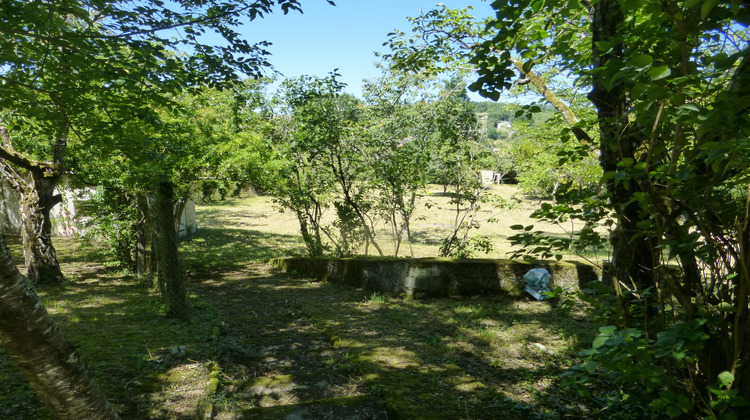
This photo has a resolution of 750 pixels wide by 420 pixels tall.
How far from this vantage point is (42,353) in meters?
2.36

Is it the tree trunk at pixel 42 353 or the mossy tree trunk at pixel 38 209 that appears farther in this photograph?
the mossy tree trunk at pixel 38 209

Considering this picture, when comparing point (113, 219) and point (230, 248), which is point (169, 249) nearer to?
point (113, 219)

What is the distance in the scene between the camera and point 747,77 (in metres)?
1.51

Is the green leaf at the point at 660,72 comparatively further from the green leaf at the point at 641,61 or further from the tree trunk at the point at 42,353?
the tree trunk at the point at 42,353

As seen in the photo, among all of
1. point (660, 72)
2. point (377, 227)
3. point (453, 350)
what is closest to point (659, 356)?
point (660, 72)

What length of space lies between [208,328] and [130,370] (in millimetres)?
1691

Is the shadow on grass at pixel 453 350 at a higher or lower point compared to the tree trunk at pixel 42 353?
lower

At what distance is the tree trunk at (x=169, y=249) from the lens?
6.20m

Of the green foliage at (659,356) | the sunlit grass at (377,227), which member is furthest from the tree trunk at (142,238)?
the green foliage at (659,356)

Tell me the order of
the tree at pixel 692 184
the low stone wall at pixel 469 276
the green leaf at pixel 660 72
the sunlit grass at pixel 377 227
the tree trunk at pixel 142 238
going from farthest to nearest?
the sunlit grass at pixel 377 227 → the tree trunk at pixel 142 238 → the low stone wall at pixel 469 276 → the tree at pixel 692 184 → the green leaf at pixel 660 72

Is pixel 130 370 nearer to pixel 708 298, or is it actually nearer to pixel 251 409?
pixel 251 409

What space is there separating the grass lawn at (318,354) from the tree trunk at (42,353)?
0.60m

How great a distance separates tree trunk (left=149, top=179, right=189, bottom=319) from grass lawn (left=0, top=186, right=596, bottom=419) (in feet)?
0.83

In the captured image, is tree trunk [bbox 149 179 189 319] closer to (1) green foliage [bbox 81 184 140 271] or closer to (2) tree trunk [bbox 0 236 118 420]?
(2) tree trunk [bbox 0 236 118 420]
